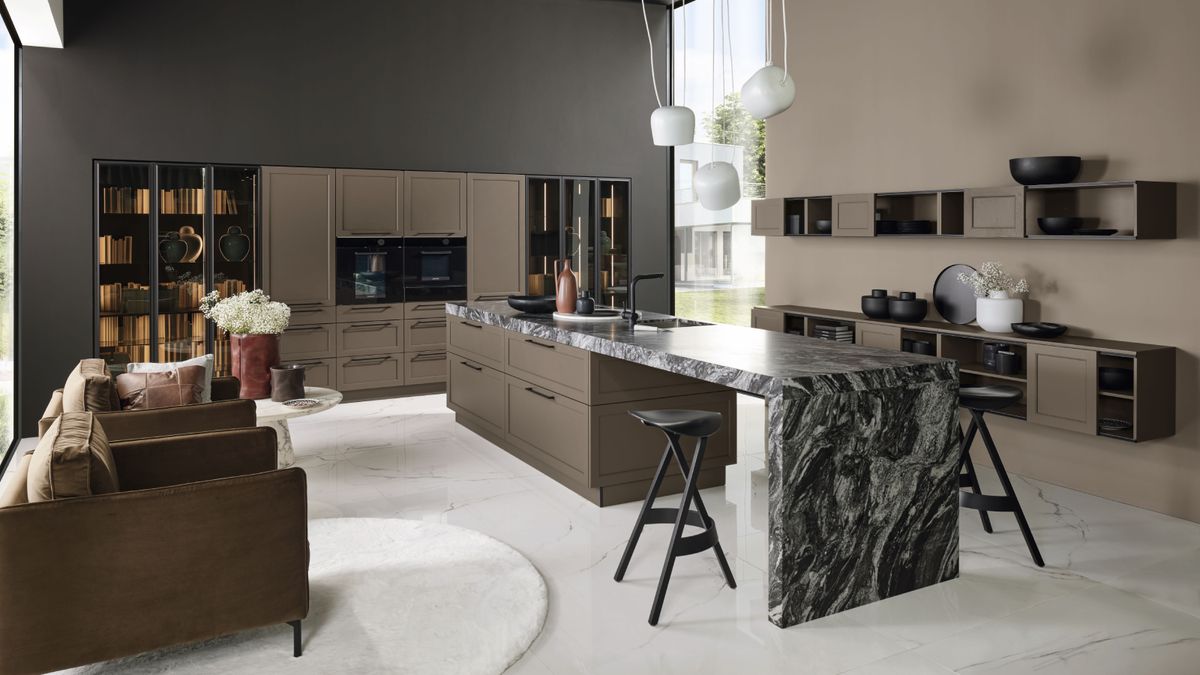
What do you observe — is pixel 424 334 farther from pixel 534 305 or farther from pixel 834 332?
pixel 834 332

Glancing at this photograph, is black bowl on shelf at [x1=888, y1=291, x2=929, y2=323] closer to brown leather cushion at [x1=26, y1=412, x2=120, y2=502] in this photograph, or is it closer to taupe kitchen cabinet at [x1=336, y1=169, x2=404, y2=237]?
taupe kitchen cabinet at [x1=336, y1=169, x2=404, y2=237]

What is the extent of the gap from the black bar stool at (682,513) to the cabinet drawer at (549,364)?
38.5 inches

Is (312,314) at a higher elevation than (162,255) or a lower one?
lower

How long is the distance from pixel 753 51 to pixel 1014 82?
2746 millimetres

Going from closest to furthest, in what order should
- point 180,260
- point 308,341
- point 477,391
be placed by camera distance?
point 477,391 < point 180,260 < point 308,341

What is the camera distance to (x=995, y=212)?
499cm

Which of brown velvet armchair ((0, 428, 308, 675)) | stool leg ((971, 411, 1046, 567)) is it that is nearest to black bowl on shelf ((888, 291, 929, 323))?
stool leg ((971, 411, 1046, 567))

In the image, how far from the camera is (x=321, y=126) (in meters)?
7.32

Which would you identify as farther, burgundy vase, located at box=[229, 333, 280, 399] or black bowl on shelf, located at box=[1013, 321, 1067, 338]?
burgundy vase, located at box=[229, 333, 280, 399]

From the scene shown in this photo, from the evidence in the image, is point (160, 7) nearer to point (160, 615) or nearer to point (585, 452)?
point (585, 452)

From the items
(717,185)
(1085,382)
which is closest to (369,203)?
(717,185)

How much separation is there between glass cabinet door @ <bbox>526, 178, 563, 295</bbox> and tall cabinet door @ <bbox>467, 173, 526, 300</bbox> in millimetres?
84

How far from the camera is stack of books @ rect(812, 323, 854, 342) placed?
588 cm

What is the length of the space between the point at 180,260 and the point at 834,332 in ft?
15.7
